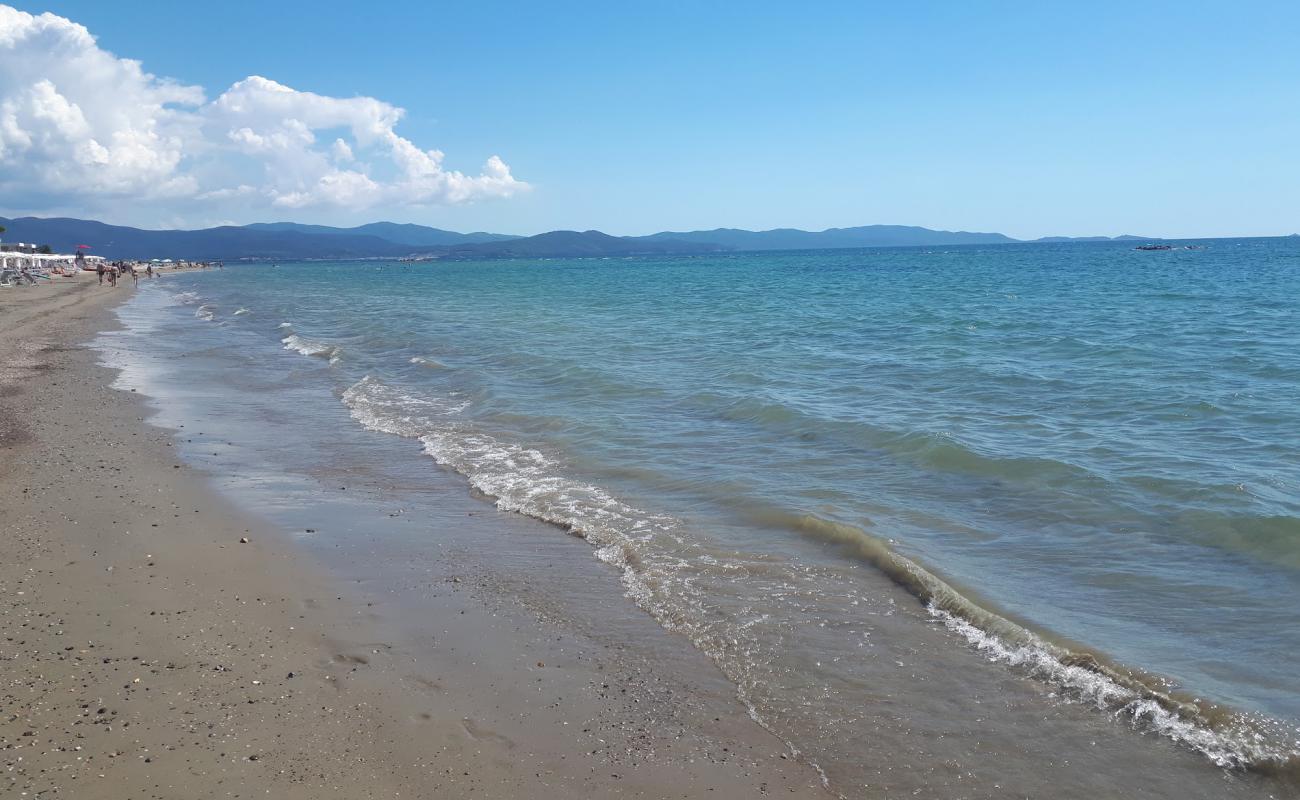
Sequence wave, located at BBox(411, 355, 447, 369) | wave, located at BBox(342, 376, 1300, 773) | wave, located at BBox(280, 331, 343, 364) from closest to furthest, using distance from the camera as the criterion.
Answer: wave, located at BBox(342, 376, 1300, 773)
wave, located at BBox(411, 355, 447, 369)
wave, located at BBox(280, 331, 343, 364)

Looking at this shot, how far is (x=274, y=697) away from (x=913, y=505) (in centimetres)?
733

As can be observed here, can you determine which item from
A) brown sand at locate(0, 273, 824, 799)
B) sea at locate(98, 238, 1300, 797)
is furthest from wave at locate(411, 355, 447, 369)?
brown sand at locate(0, 273, 824, 799)

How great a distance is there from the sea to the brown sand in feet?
3.47

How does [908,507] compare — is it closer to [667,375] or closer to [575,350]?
[667,375]

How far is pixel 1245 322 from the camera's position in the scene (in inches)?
1085

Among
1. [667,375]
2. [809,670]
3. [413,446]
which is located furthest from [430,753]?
[667,375]

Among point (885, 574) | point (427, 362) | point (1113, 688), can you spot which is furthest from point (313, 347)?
point (1113, 688)

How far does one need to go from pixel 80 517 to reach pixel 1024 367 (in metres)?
18.6

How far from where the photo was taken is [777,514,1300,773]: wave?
17.4 ft

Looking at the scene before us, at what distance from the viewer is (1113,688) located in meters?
6.00

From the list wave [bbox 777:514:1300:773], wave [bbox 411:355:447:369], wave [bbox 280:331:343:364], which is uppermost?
wave [bbox 280:331:343:364]

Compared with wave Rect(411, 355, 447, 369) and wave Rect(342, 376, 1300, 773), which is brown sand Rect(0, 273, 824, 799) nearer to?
wave Rect(342, 376, 1300, 773)

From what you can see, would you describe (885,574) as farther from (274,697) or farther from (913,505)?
(274,697)

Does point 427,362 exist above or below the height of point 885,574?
above
